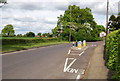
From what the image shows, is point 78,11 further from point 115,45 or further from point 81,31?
point 115,45

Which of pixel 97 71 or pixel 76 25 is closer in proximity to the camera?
pixel 97 71

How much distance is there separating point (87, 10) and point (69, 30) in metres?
14.1

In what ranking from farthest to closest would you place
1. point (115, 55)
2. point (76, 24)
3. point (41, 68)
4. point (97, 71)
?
point (76, 24)
point (41, 68)
point (97, 71)
point (115, 55)

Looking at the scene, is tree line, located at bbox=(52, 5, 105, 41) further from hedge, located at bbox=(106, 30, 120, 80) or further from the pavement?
hedge, located at bbox=(106, 30, 120, 80)

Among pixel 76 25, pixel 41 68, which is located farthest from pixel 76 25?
pixel 41 68

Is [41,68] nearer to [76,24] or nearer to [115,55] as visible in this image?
[115,55]

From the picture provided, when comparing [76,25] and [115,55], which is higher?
[76,25]

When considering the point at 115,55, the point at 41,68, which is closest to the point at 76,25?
the point at 41,68

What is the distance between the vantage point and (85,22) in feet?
247

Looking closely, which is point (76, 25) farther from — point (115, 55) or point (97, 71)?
point (115, 55)

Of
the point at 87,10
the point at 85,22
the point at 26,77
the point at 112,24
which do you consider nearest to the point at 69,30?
the point at 85,22

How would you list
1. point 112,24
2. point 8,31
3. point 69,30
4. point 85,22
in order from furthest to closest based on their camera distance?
point 8,31 < point 85,22 < point 69,30 < point 112,24

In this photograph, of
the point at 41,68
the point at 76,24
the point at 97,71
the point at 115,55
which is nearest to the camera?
the point at 115,55

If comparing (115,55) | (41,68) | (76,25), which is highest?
(76,25)
